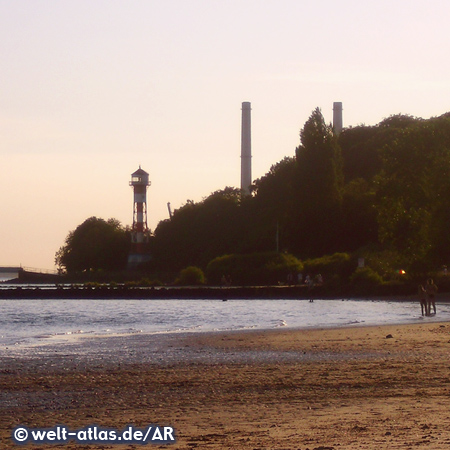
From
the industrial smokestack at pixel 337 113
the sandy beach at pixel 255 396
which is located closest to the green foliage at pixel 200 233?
the industrial smokestack at pixel 337 113

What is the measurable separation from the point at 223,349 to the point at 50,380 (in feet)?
26.7

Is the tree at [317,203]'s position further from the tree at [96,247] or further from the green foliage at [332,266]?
the tree at [96,247]

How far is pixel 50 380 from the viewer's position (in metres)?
17.1

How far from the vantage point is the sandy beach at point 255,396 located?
10.7 meters

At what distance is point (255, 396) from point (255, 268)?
263 feet

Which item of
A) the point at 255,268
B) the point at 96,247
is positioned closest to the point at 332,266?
the point at 255,268

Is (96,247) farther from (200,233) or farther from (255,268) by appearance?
(255,268)

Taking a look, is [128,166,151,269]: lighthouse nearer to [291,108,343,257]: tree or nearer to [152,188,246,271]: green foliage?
[152,188,246,271]: green foliage

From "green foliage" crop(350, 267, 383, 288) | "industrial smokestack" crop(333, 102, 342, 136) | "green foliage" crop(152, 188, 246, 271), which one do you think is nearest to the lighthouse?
"green foliage" crop(152, 188, 246, 271)

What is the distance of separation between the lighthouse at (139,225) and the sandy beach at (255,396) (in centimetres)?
10118

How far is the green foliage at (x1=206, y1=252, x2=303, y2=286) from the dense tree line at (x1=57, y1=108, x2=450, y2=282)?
3355 millimetres

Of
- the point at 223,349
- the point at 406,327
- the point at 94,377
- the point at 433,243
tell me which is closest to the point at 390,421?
the point at 94,377

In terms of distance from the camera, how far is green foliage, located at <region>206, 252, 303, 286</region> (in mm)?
91125

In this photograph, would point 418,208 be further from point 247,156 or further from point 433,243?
point 247,156
